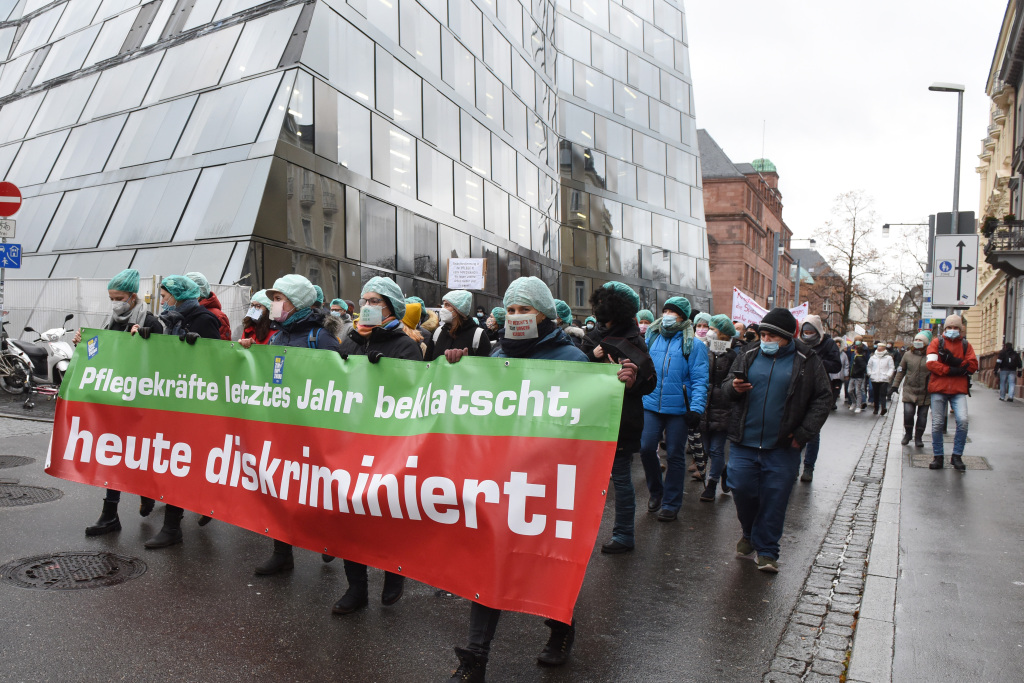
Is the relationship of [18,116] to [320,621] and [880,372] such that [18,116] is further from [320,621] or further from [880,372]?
[320,621]

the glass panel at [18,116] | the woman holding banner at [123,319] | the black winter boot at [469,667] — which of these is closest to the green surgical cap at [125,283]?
the woman holding banner at [123,319]

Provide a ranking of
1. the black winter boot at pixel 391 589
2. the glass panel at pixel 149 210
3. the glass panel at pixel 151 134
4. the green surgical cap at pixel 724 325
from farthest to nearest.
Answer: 1. the glass panel at pixel 151 134
2. the glass panel at pixel 149 210
3. the green surgical cap at pixel 724 325
4. the black winter boot at pixel 391 589

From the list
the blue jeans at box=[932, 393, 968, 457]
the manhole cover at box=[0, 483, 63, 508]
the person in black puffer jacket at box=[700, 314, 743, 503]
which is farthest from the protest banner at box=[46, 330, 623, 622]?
the blue jeans at box=[932, 393, 968, 457]

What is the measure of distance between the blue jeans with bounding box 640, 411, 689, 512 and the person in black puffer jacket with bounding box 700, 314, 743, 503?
2.66 ft

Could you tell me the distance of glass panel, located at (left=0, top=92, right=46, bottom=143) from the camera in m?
25.2

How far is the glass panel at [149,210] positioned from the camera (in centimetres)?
1811

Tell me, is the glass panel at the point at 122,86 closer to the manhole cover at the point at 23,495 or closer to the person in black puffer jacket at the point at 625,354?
the manhole cover at the point at 23,495

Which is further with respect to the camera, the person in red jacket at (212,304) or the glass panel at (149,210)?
the glass panel at (149,210)

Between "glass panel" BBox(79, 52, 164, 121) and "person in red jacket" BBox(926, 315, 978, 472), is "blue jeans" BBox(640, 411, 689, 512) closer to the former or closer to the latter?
"person in red jacket" BBox(926, 315, 978, 472)

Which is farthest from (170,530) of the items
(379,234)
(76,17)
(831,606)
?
(76,17)

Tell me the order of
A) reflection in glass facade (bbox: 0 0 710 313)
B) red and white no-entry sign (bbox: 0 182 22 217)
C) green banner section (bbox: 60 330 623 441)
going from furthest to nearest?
reflection in glass facade (bbox: 0 0 710 313), red and white no-entry sign (bbox: 0 182 22 217), green banner section (bbox: 60 330 623 441)

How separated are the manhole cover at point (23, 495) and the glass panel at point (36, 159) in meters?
18.7

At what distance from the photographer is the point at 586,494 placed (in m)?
3.51

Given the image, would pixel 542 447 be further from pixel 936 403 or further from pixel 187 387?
pixel 936 403
